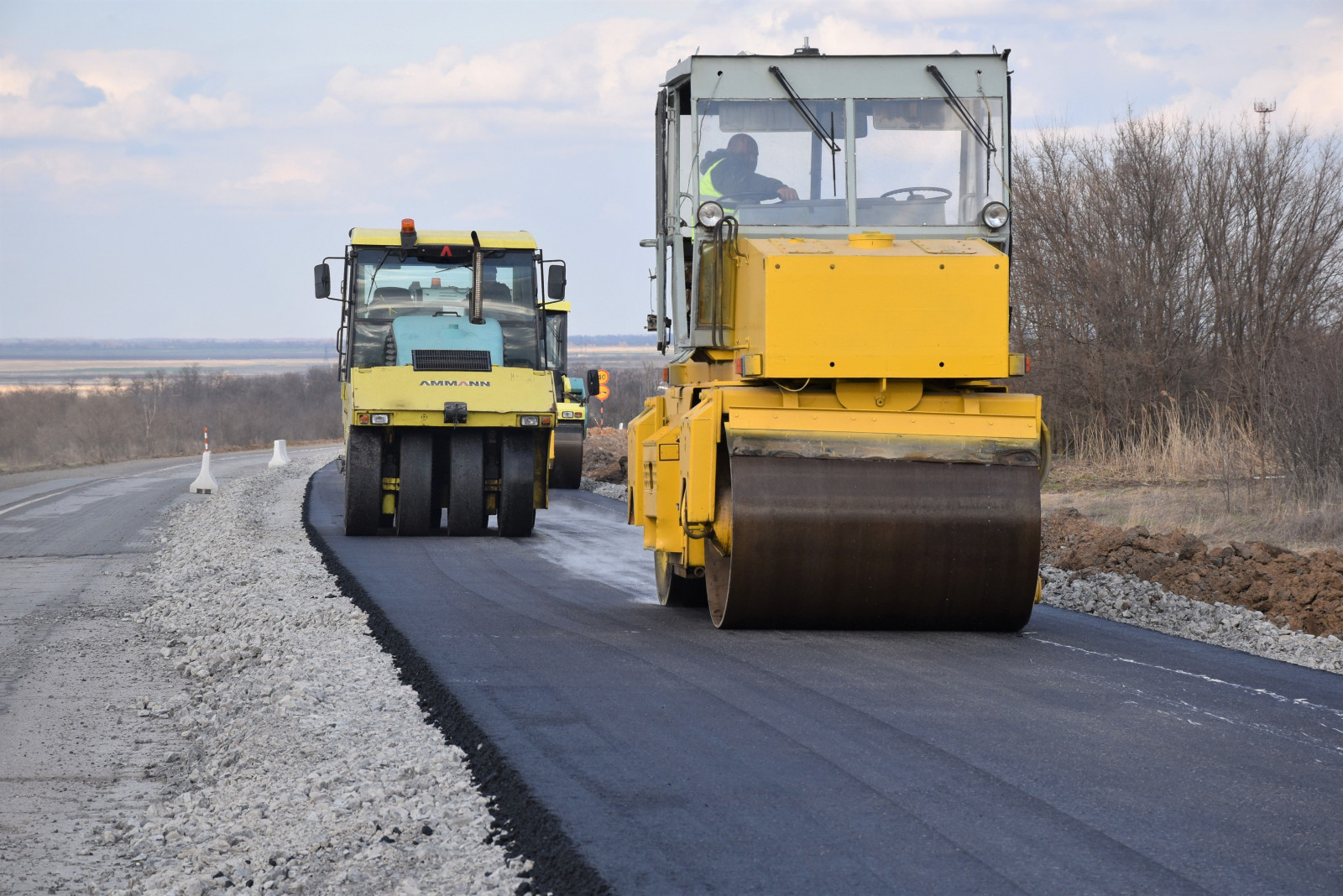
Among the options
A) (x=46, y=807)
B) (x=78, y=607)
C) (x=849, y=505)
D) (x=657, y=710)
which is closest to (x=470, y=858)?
(x=657, y=710)

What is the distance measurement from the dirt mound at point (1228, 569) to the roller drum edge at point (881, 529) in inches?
95.3

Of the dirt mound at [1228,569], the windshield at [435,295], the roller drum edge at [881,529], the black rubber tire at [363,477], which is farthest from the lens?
the windshield at [435,295]

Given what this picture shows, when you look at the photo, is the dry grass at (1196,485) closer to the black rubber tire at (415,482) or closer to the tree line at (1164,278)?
the tree line at (1164,278)

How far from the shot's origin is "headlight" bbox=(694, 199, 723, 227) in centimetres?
763

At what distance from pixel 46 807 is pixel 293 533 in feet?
30.2

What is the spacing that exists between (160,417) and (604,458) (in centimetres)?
3950

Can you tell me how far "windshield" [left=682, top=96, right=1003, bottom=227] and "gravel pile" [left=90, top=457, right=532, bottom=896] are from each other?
3.29 meters

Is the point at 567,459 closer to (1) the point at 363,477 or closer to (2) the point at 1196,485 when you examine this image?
(1) the point at 363,477

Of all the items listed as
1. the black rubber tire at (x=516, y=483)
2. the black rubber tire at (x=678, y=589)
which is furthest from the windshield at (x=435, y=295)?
the black rubber tire at (x=678, y=589)

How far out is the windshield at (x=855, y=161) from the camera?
7785 mm

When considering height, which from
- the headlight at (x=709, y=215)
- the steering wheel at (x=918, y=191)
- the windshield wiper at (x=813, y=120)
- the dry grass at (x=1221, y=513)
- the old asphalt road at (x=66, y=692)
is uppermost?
the windshield wiper at (x=813, y=120)

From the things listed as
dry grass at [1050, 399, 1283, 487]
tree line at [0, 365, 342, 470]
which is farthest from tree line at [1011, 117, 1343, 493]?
tree line at [0, 365, 342, 470]

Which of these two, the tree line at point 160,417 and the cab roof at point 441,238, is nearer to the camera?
the cab roof at point 441,238

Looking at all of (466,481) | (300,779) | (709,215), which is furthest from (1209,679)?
(466,481)
